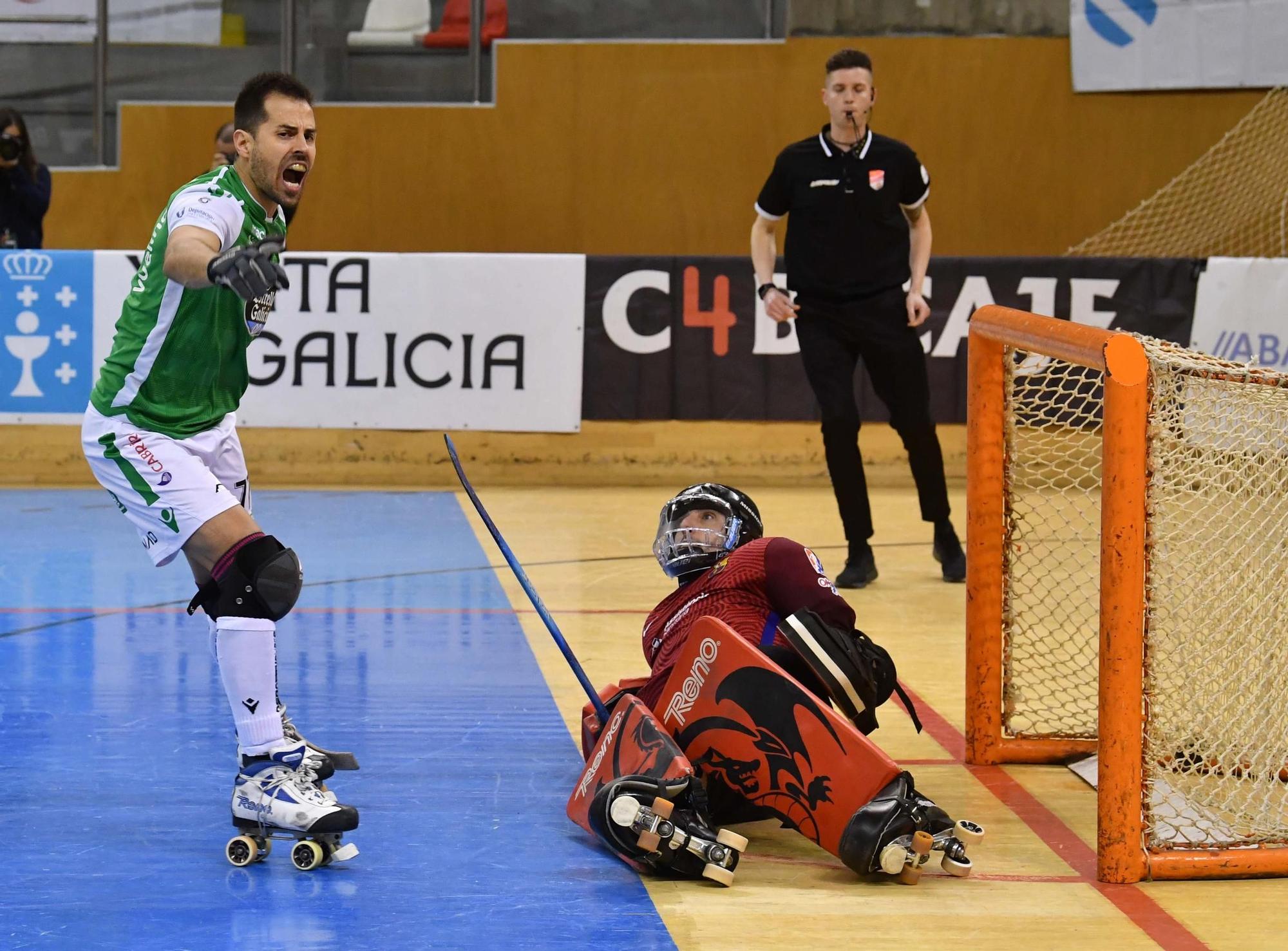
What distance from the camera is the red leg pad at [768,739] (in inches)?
149

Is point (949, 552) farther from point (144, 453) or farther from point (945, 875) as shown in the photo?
→ point (144, 453)

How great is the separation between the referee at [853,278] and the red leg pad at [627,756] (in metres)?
3.38

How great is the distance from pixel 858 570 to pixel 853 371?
35.2 inches

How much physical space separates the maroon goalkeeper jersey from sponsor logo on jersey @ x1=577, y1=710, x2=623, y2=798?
8.8 inches

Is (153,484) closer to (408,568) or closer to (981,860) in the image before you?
(981,860)

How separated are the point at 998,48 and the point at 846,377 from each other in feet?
23.6

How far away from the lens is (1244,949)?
343 cm

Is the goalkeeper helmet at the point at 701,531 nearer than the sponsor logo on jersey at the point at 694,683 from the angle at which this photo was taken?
No

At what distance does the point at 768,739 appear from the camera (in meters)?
3.92

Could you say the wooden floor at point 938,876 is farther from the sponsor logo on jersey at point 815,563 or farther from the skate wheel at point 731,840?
the sponsor logo on jersey at point 815,563

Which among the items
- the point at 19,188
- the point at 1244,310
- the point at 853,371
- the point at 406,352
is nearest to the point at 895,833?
the point at 853,371

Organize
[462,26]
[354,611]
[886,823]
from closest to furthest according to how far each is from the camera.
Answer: [886,823]
[354,611]
[462,26]

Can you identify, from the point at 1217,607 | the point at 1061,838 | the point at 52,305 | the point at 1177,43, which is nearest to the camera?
the point at 1061,838

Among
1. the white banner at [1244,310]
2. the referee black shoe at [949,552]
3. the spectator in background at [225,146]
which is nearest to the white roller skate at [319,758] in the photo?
the referee black shoe at [949,552]
